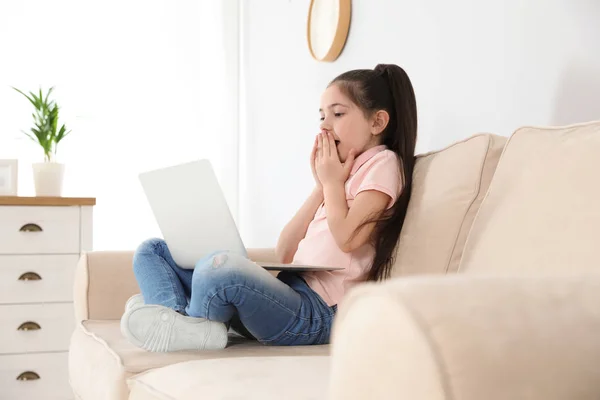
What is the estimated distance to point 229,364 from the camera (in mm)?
1147

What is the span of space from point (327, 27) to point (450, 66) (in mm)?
825

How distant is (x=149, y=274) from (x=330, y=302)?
1.29 feet

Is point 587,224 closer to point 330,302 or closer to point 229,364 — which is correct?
point 229,364

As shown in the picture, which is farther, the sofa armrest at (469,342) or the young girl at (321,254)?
the young girl at (321,254)

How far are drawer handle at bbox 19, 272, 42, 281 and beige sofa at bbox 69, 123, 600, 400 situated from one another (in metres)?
0.94

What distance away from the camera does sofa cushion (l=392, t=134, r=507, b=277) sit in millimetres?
1425

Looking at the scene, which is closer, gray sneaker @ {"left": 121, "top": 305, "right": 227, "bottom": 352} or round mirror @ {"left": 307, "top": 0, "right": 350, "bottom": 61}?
gray sneaker @ {"left": 121, "top": 305, "right": 227, "bottom": 352}

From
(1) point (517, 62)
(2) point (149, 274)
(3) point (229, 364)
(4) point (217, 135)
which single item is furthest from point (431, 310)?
(4) point (217, 135)

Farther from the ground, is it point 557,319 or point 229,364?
point 557,319

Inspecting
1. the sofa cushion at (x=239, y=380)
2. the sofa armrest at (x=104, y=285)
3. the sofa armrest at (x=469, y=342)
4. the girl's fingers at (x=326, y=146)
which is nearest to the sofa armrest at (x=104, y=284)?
the sofa armrest at (x=104, y=285)

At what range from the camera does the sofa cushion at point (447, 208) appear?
1425 millimetres

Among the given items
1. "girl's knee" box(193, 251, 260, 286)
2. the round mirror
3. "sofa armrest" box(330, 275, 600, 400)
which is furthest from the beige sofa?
the round mirror

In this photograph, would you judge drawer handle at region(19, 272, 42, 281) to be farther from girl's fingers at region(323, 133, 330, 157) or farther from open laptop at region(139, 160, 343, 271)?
girl's fingers at region(323, 133, 330, 157)

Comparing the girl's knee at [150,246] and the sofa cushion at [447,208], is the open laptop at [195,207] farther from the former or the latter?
the sofa cushion at [447,208]
